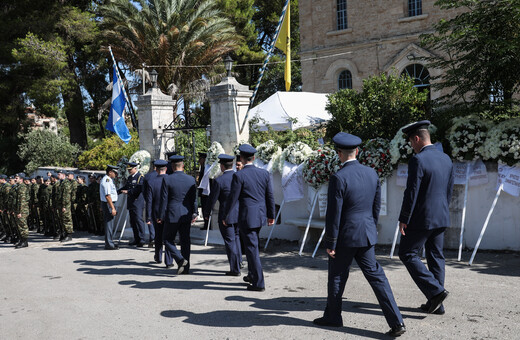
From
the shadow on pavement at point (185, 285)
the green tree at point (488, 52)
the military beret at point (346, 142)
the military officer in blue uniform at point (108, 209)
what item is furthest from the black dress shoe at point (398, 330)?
the military officer in blue uniform at point (108, 209)

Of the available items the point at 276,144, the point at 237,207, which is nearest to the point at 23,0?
the point at 276,144

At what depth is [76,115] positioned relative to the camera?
2733 centimetres

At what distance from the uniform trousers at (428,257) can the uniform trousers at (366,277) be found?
497 millimetres

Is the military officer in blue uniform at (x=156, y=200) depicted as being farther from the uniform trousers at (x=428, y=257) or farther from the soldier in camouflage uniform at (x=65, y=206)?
the uniform trousers at (x=428, y=257)

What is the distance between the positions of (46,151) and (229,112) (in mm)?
15598

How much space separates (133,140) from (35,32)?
27.7 ft

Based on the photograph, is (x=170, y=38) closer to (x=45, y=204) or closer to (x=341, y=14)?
(x=341, y=14)

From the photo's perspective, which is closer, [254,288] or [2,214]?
[254,288]

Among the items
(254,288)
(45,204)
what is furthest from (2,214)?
(254,288)

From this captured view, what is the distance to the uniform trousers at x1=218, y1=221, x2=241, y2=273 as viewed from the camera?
25.3 ft

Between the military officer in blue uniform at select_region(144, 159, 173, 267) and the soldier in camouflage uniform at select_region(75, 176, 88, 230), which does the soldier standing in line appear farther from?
the military officer in blue uniform at select_region(144, 159, 173, 267)

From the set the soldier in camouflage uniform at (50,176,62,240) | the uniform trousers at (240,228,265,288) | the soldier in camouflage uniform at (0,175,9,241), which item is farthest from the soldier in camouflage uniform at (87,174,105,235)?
the uniform trousers at (240,228,265,288)

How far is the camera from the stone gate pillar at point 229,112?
1136 cm

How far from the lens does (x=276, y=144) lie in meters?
10.9
